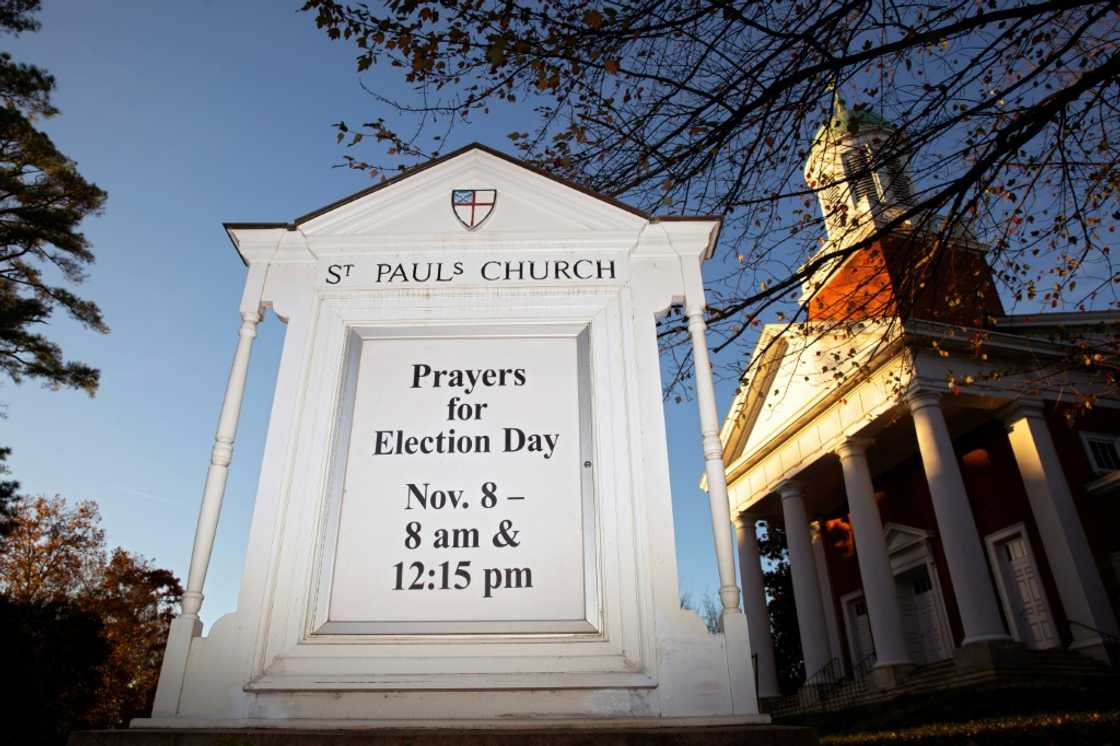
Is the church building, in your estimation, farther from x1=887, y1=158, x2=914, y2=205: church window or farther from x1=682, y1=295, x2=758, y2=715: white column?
x1=682, y1=295, x2=758, y2=715: white column

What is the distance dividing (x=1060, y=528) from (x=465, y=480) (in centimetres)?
1695

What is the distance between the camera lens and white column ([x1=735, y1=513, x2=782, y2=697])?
2056 cm

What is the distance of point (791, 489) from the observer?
68.2 ft

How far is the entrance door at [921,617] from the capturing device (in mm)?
18812

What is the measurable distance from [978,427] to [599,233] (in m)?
19.0

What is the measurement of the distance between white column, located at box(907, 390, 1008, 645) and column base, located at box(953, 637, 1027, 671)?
0.36ft

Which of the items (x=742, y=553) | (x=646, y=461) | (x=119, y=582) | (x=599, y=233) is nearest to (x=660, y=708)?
(x=646, y=461)

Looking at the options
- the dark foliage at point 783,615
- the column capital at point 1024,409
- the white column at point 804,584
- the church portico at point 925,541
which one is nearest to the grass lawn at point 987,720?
the church portico at point 925,541

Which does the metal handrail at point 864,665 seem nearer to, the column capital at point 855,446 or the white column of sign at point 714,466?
the column capital at point 855,446

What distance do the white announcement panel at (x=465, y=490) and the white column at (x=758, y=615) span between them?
18.5 metres

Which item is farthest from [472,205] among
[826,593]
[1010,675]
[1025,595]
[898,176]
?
[826,593]

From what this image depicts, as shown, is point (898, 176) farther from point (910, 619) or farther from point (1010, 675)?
point (910, 619)

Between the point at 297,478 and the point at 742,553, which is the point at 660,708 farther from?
the point at 742,553

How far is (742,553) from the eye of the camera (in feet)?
75.2
